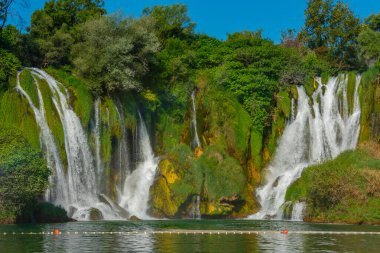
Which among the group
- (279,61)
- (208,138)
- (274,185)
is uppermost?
(279,61)

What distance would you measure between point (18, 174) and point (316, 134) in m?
26.6

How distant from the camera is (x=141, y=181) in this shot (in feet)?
157

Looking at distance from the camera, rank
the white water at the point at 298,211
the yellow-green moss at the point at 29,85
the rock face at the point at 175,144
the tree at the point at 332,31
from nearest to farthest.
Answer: the white water at the point at 298,211 < the yellow-green moss at the point at 29,85 < the rock face at the point at 175,144 < the tree at the point at 332,31

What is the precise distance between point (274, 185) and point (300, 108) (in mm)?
8640

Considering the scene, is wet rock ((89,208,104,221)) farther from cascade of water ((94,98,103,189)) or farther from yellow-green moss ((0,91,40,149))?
yellow-green moss ((0,91,40,149))

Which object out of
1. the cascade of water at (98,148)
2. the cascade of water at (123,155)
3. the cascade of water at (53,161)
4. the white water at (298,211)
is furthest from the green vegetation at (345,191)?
the cascade of water at (53,161)

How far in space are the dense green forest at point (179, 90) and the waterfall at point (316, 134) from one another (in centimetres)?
82

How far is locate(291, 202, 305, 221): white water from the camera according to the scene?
140ft

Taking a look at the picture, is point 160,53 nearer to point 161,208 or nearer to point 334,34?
point 161,208

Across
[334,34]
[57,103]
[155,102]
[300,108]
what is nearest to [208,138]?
[155,102]

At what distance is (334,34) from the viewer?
70.4m

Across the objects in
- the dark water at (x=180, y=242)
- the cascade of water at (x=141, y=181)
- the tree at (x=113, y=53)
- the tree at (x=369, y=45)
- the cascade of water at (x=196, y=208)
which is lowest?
the dark water at (x=180, y=242)

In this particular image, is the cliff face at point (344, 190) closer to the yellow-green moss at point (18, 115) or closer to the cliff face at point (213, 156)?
the cliff face at point (213, 156)

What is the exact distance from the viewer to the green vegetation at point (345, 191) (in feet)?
127
